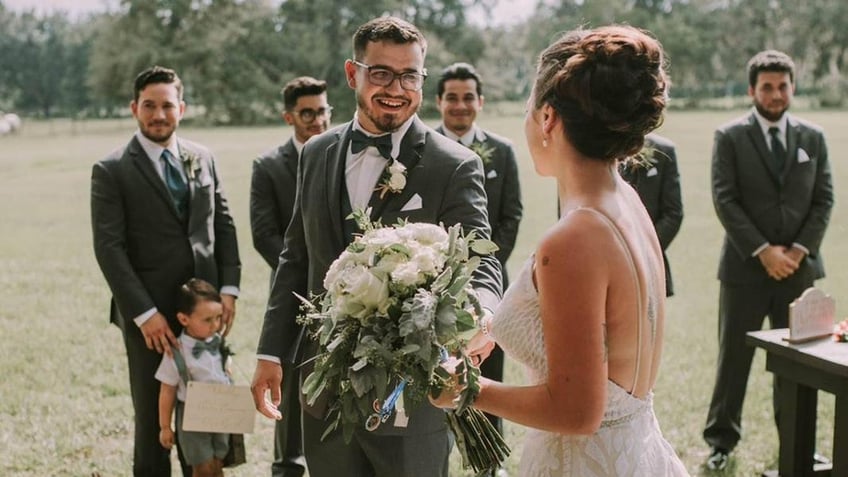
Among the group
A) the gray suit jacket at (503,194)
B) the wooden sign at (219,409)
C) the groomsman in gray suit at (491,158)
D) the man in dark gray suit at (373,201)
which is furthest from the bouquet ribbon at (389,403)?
the gray suit jacket at (503,194)

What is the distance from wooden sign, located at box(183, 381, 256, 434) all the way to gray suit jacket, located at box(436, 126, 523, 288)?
2.08 m

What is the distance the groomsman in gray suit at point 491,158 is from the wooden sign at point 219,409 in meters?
1.69

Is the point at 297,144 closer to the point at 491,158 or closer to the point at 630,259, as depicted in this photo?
the point at 491,158

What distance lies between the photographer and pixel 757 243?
19.6 ft

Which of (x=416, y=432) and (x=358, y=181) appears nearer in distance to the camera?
(x=416, y=432)

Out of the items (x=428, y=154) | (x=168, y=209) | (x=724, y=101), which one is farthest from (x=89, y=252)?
(x=724, y=101)

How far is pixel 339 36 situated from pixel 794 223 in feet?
194

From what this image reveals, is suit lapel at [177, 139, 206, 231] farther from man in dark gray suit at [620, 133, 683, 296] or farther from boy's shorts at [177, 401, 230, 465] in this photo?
man in dark gray suit at [620, 133, 683, 296]

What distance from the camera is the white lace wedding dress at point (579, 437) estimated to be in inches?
96.7

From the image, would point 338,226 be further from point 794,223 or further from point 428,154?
point 794,223

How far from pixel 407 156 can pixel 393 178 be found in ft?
0.52

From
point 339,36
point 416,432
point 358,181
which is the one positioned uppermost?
point 339,36

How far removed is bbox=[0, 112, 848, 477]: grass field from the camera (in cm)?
610

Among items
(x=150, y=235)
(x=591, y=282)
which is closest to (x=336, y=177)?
(x=591, y=282)
